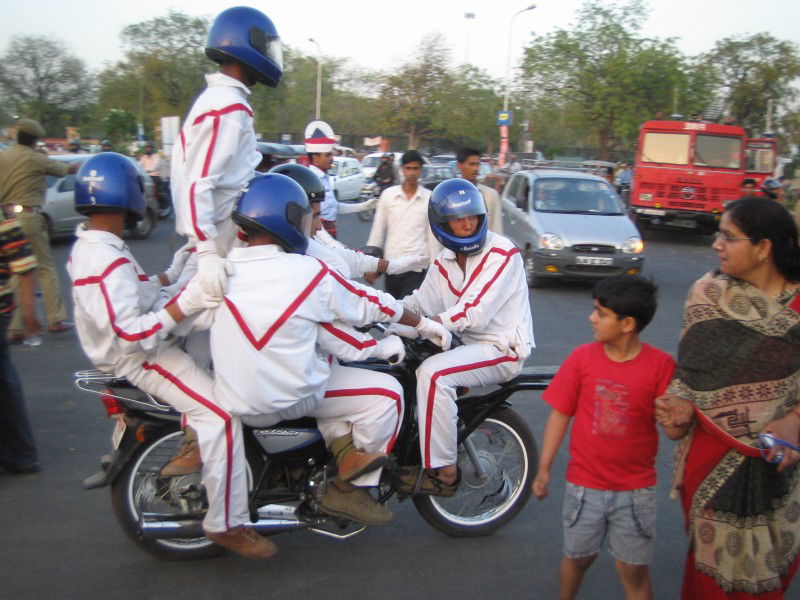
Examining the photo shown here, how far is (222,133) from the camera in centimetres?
368

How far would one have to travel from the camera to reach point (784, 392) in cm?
268

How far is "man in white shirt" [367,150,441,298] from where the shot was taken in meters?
6.94

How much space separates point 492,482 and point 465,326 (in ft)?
3.09

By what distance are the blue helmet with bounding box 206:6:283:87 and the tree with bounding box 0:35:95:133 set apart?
4987 centimetres

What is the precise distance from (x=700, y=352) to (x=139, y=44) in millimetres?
51309

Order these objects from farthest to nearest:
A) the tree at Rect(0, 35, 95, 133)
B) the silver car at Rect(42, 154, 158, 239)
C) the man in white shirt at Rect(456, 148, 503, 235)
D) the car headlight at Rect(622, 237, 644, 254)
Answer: the tree at Rect(0, 35, 95, 133) < the silver car at Rect(42, 154, 158, 239) < the car headlight at Rect(622, 237, 644, 254) < the man in white shirt at Rect(456, 148, 503, 235)

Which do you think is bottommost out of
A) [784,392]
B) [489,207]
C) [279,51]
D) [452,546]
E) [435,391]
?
[452,546]

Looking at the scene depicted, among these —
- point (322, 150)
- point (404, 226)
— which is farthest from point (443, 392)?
point (322, 150)

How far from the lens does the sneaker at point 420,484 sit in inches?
152

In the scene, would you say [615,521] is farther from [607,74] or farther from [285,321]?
[607,74]

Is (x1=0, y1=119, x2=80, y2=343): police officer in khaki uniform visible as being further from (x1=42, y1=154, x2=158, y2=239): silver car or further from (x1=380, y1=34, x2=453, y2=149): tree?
(x1=380, y1=34, x2=453, y2=149): tree

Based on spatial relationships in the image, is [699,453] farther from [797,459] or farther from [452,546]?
[452,546]

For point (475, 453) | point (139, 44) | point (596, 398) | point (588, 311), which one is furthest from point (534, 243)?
point (139, 44)

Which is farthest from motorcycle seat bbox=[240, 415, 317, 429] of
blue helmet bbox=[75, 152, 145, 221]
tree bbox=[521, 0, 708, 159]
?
tree bbox=[521, 0, 708, 159]
